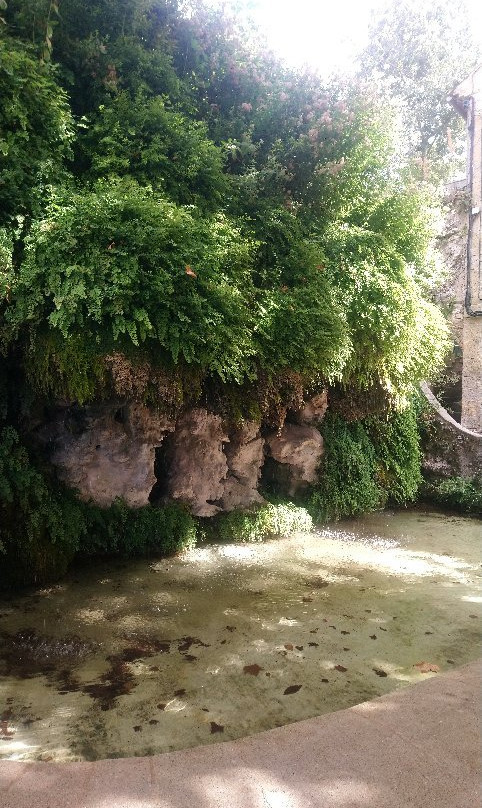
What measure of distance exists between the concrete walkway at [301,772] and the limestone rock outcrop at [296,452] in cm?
558

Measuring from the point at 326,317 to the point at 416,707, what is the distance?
461cm

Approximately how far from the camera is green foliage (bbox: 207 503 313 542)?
737 cm

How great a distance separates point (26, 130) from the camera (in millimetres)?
5527

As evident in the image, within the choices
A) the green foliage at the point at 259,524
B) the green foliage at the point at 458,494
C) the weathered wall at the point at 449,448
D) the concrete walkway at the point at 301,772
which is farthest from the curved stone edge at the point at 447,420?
the concrete walkway at the point at 301,772

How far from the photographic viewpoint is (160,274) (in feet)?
17.0

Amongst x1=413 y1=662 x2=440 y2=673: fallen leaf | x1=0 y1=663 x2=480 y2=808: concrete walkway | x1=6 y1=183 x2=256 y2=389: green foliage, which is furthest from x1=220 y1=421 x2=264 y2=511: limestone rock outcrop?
x1=0 y1=663 x2=480 y2=808: concrete walkway

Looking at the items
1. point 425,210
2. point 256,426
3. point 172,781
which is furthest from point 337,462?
point 172,781

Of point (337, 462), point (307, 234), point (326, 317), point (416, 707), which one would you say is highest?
point (307, 234)

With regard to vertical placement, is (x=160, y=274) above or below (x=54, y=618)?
above

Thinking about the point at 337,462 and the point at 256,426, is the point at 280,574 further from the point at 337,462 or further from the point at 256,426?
the point at 337,462

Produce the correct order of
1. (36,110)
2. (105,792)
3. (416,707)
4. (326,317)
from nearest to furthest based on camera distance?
(105,792)
(416,707)
(36,110)
(326,317)

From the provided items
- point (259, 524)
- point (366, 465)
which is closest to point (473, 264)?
point (366, 465)

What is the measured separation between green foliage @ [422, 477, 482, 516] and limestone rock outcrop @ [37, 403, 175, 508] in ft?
18.3

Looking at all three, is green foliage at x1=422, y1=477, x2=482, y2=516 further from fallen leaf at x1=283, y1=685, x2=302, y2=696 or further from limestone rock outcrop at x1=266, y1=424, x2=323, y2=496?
fallen leaf at x1=283, y1=685, x2=302, y2=696
